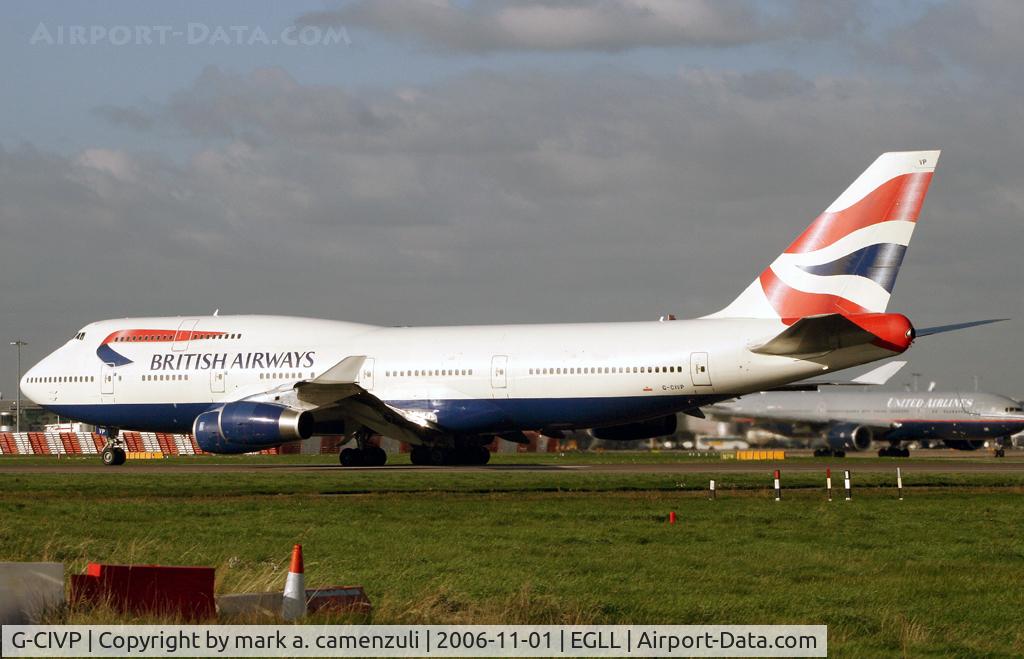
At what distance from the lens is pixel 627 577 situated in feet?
47.5

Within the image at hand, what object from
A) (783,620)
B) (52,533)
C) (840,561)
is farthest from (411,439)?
(783,620)

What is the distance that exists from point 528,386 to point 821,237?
8994mm

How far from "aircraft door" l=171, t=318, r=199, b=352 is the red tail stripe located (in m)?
19.8

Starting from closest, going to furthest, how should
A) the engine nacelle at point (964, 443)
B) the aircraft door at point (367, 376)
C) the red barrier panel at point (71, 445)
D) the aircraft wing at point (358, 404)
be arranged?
the aircraft wing at point (358, 404) < the aircraft door at point (367, 376) < the red barrier panel at point (71, 445) < the engine nacelle at point (964, 443)

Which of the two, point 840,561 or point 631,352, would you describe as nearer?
point 840,561

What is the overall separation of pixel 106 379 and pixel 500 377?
545 inches

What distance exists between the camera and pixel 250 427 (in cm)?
3781

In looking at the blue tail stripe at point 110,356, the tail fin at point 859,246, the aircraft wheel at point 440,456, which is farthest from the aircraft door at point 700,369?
the blue tail stripe at point 110,356

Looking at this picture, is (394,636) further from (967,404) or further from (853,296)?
(967,404)

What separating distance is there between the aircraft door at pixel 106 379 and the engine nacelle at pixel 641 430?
1548 cm

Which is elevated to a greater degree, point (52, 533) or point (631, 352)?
point (631, 352)

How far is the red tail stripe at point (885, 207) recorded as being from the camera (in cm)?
3619

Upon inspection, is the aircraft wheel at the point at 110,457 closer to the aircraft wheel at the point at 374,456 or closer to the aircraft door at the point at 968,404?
the aircraft wheel at the point at 374,456

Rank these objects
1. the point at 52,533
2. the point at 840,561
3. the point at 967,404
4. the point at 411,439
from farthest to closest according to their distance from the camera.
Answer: the point at 967,404
the point at 411,439
the point at 52,533
the point at 840,561
